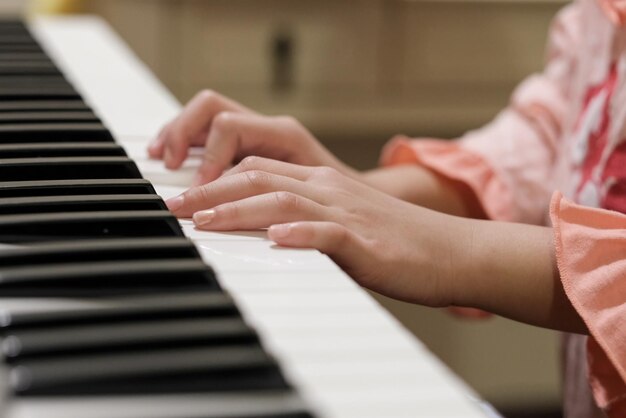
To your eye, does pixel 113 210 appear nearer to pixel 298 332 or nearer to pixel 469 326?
pixel 298 332

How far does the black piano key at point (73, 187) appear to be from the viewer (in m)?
0.61

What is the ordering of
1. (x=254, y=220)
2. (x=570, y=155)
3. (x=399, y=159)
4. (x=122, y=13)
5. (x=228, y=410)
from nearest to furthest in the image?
1. (x=228, y=410)
2. (x=254, y=220)
3. (x=570, y=155)
4. (x=399, y=159)
5. (x=122, y=13)

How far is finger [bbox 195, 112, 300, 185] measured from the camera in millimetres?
746

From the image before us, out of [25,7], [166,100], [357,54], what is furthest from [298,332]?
[357,54]

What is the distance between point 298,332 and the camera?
436 mm

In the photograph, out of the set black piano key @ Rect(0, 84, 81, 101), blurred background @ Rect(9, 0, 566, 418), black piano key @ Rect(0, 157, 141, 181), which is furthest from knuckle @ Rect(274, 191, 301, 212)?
blurred background @ Rect(9, 0, 566, 418)

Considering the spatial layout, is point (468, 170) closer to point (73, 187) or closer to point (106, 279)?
point (73, 187)

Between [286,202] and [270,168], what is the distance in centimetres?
5

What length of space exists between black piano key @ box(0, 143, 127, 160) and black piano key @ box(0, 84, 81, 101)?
0.53 feet

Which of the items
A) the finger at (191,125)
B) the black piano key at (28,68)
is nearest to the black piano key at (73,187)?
the finger at (191,125)

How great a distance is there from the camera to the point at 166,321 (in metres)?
0.43

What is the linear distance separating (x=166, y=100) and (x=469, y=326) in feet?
4.09

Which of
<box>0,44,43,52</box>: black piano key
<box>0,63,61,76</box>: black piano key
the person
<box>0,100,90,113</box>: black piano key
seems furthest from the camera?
<box>0,44,43,52</box>: black piano key

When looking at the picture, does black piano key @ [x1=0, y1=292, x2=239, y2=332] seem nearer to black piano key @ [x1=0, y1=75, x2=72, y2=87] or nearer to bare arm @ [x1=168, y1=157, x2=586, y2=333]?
bare arm @ [x1=168, y1=157, x2=586, y2=333]
